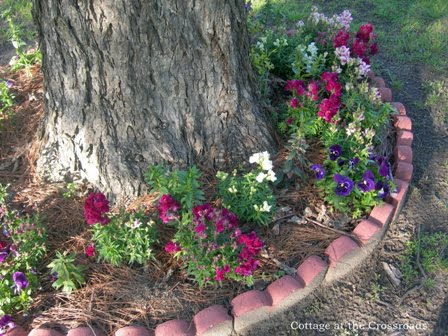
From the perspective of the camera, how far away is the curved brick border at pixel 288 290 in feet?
8.36

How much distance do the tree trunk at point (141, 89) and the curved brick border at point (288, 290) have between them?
87 centimetres

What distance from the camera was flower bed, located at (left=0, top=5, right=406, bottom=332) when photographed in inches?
105

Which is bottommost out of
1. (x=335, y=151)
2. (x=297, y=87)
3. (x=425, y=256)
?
(x=425, y=256)

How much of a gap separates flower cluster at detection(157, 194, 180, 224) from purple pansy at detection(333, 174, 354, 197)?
1.02 m

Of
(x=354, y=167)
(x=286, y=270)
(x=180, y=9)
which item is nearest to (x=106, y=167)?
(x=180, y=9)

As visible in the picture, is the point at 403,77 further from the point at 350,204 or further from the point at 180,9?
the point at 180,9

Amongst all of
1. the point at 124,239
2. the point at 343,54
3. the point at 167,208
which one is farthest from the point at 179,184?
the point at 343,54

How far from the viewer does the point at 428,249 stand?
3102mm

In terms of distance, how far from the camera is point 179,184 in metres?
2.79

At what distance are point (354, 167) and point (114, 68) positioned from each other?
1.63 m

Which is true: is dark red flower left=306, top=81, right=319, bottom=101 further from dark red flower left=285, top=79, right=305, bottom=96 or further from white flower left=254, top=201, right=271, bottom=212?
white flower left=254, top=201, right=271, bottom=212

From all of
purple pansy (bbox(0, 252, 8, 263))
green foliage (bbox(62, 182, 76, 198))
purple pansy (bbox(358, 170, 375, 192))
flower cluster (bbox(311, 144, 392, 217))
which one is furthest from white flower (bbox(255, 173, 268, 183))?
purple pansy (bbox(0, 252, 8, 263))

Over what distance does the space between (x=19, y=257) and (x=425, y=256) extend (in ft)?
8.14

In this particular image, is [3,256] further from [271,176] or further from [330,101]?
[330,101]
